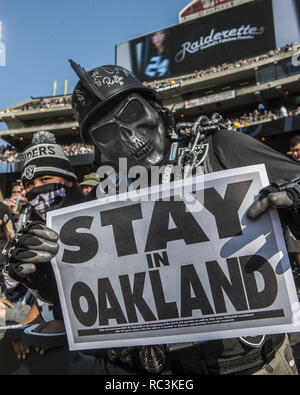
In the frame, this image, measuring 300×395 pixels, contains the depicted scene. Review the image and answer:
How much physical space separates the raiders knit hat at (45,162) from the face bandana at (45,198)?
0.11m

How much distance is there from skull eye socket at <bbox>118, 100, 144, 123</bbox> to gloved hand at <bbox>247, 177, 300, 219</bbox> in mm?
806

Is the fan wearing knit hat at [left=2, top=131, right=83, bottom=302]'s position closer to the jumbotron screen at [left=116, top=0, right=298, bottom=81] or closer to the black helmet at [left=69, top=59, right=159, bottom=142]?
the black helmet at [left=69, top=59, right=159, bottom=142]

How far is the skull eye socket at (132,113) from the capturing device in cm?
171

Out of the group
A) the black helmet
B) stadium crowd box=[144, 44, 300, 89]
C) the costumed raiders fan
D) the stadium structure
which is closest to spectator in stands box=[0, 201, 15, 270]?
the costumed raiders fan

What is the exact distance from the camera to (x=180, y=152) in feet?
5.11

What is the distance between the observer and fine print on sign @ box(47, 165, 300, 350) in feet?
3.95

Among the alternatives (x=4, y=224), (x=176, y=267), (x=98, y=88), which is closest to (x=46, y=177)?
(x=98, y=88)

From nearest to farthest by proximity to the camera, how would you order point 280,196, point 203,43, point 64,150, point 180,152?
1. point 280,196
2. point 180,152
3. point 64,150
4. point 203,43

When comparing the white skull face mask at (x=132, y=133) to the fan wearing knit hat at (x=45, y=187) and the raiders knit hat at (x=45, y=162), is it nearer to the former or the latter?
the fan wearing knit hat at (x=45, y=187)

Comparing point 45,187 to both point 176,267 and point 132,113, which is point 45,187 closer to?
point 132,113

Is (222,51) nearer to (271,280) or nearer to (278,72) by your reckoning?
(278,72)

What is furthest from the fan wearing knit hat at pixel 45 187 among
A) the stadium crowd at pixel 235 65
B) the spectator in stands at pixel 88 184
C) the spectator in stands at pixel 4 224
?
the stadium crowd at pixel 235 65

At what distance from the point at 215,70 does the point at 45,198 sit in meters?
28.3
